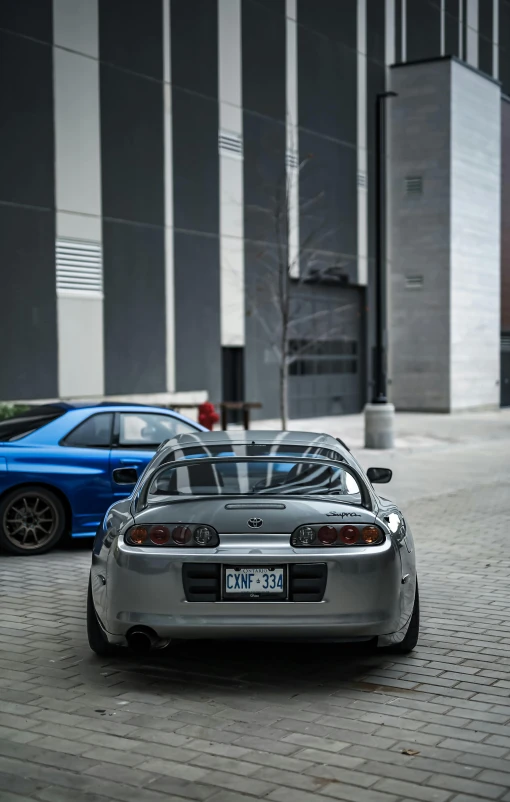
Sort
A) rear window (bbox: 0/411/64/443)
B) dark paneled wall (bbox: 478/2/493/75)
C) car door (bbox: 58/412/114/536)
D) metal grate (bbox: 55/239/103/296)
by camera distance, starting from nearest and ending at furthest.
Answer: car door (bbox: 58/412/114/536) < rear window (bbox: 0/411/64/443) < metal grate (bbox: 55/239/103/296) < dark paneled wall (bbox: 478/2/493/75)

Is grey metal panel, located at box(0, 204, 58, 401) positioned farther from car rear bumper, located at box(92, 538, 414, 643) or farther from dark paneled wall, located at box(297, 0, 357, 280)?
car rear bumper, located at box(92, 538, 414, 643)

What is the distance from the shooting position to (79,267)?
24688 mm

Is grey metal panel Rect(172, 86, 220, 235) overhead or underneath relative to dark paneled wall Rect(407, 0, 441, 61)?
underneath

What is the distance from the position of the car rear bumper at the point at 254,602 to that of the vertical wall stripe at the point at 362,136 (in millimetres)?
29938

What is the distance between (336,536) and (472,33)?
40.1 meters

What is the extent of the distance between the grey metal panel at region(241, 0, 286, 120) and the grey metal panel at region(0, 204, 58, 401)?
8942mm

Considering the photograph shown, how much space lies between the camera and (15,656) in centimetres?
657

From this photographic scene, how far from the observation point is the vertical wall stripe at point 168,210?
27047 mm

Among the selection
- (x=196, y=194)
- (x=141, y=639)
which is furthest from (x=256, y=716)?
(x=196, y=194)

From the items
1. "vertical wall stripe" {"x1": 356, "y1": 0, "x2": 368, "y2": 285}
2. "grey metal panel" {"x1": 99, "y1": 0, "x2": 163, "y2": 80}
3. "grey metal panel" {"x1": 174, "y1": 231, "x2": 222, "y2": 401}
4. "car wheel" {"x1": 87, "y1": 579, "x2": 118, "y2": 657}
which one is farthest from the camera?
"vertical wall stripe" {"x1": 356, "y1": 0, "x2": 368, "y2": 285}

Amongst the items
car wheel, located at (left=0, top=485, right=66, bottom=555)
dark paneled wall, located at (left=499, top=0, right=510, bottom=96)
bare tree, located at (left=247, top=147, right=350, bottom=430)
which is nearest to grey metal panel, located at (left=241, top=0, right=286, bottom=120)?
bare tree, located at (left=247, top=147, right=350, bottom=430)

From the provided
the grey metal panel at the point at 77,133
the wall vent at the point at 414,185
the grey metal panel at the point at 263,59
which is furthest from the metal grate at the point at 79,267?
the wall vent at the point at 414,185

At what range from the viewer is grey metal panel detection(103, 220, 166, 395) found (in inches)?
1002

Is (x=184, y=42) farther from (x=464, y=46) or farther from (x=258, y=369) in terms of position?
(x=464, y=46)
